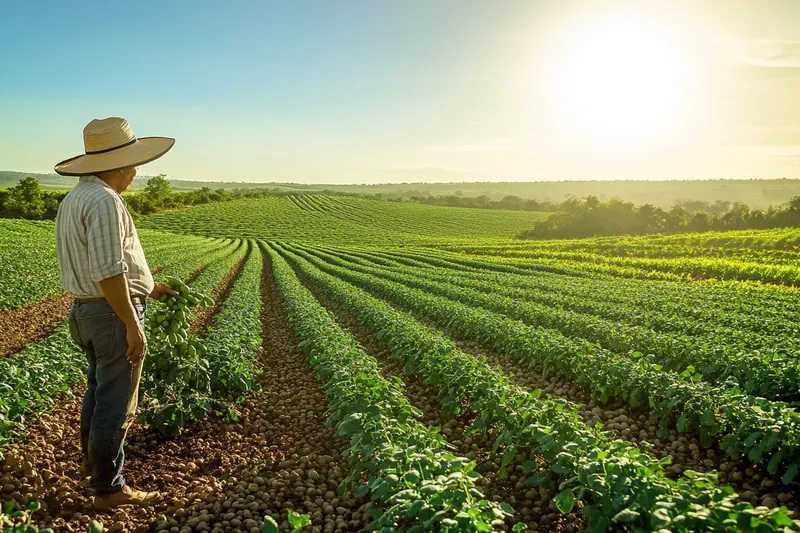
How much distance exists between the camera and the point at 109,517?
4.27 metres

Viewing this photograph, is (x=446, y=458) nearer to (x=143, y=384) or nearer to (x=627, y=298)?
(x=143, y=384)

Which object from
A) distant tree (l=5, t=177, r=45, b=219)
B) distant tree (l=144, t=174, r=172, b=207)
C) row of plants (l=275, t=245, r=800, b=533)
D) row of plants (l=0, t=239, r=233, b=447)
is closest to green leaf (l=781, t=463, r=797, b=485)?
row of plants (l=275, t=245, r=800, b=533)

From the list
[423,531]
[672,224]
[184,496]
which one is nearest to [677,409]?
[423,531]

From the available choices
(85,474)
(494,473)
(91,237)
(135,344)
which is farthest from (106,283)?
(494,473)

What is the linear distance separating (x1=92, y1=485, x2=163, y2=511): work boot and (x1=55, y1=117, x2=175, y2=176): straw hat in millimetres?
2822

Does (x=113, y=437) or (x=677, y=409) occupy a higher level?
(x=113, y=437)

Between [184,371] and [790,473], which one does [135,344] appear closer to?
[184,371]

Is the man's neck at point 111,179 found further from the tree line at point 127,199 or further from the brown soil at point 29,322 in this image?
the tree line at point 127,199

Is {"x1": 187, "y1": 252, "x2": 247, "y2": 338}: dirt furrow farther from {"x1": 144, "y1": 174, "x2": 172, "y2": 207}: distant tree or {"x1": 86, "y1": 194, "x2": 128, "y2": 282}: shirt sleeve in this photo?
{"x1": 144, "y1": 174, "x2": 172, "y2": 207}: distant tree

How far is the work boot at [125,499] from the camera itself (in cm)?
432

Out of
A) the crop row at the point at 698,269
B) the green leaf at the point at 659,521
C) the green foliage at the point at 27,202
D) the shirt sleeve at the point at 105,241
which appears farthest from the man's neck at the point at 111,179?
the green foliage at the point at 27,202

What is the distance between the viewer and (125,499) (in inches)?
173

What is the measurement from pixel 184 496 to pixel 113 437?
109cm

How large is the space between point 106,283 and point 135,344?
22.7 inches
